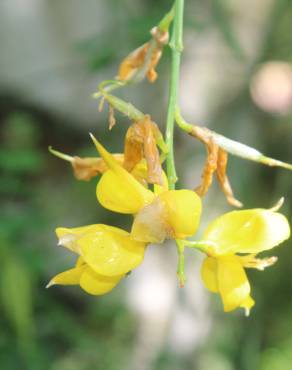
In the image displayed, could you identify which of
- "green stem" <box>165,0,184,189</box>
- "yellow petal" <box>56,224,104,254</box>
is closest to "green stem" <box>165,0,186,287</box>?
"green stem" <box>165,0,184,189</box>

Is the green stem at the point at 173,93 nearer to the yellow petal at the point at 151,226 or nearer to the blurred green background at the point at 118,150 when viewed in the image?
the yellow petal at the point at 151,226

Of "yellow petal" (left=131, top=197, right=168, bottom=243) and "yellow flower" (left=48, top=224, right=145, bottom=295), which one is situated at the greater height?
"yellow petal" (left=131, top=197, right=168, bottom=243)

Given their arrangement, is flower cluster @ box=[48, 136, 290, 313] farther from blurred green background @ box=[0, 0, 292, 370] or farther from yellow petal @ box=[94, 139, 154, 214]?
blurred green background @ box=[0, 0, 292, 370]

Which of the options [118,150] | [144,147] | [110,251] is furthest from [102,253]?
[118,150]

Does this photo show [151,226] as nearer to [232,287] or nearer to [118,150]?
[232,287]

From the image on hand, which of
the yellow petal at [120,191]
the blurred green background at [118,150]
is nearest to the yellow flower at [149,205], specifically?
the yellow petal at [120,191]

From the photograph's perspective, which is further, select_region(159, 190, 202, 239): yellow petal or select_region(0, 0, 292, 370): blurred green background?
select_region(0, 0, 292, 370): blurred green background
